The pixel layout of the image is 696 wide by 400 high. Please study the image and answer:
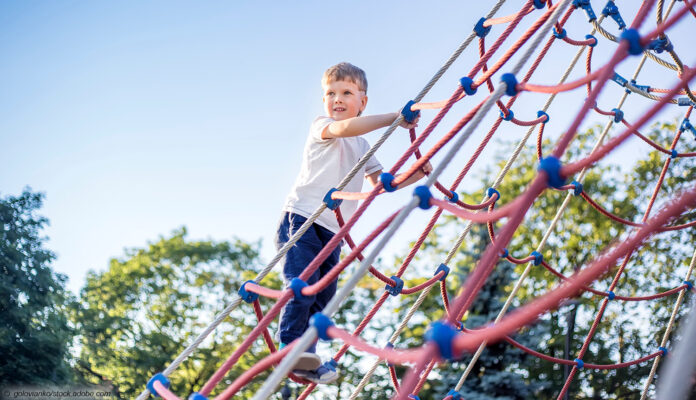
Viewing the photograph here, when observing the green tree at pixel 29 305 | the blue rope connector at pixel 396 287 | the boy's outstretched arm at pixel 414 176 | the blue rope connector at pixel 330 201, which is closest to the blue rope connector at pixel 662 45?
the boy's outstretched arm at pixel 414 176

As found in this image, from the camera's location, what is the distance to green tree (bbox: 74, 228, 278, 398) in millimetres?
12039

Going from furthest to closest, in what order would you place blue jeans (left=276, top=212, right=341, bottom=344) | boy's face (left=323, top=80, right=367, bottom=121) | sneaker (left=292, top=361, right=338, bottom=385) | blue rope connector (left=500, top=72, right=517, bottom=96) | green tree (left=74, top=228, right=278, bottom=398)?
green tree (left=74, top=228, right=278, bottom=398)
boy's face (left=323, top=80, right=367, bottom=121)
blue jeans (left=276, top=212, right=341, bottom=344)
sneaker (left=292, top=361, right=338, bottom=385)
blue rope connector (left=500, top=72, right=517, bottom=96)

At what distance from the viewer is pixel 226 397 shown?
5.96 feet

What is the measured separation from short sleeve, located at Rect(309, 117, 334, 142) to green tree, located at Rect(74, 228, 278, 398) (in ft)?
30.8

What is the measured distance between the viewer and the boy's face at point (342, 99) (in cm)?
252

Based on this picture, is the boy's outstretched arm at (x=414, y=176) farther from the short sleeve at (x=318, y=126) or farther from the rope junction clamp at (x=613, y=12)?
the rope junction clamp at (x=613, y=12)

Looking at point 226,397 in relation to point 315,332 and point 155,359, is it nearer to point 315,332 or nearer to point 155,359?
point 315,332

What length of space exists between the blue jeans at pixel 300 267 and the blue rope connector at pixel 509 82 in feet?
2.78

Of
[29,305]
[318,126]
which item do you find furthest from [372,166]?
[29,305]

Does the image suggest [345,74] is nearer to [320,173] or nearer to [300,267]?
[320,173]

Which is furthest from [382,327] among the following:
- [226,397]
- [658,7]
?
[226,397]

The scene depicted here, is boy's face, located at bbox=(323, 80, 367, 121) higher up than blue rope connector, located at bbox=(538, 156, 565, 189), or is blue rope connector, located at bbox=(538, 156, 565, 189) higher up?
boy's face, located at bbox=(323, 80, 367, 121)

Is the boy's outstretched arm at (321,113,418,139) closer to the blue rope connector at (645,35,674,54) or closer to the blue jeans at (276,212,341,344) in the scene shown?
the blue jeans at (276,212,341,344)

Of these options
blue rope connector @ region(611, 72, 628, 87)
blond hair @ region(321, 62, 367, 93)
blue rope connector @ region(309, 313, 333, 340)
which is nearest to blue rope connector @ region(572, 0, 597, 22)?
blue rope connector @ region(611, 72, 628, 87)
